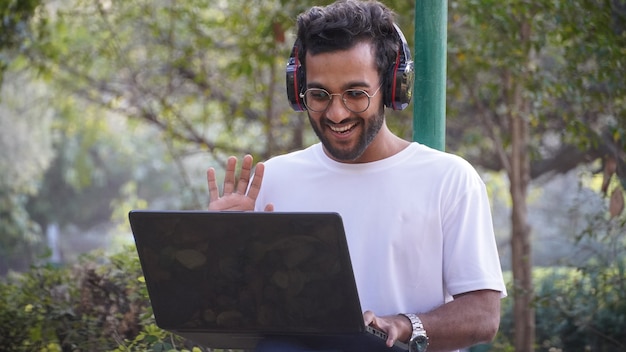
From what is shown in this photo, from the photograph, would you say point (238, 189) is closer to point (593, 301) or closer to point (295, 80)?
point (295, 80)

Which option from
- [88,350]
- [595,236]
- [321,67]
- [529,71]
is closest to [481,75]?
[529,71]

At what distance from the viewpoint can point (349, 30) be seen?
289cm

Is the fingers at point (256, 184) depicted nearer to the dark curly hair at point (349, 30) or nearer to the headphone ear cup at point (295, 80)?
the headphone ear cup at point (295, 80)

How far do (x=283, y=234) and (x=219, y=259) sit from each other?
0.59 ft

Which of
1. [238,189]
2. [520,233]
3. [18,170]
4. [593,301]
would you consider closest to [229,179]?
[238,189]

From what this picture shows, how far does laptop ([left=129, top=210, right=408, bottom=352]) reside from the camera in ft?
7.50

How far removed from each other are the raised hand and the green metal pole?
2.80 feet

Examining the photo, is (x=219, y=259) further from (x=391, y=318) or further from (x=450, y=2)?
(x=450, y=2)

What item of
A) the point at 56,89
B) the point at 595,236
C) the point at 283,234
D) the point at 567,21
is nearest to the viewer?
the point at 283,234

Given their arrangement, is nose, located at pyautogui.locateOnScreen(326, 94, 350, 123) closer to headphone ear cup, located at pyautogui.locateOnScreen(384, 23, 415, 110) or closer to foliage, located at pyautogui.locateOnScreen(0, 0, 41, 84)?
headphone ear cup, located at pyautogui.locateOnScreen(384, 23, 415, 110)

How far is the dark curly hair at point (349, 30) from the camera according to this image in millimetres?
2891

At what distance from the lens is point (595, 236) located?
6.01 metres

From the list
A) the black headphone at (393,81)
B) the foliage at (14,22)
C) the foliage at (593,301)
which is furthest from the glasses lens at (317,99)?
the foliage at (14,22)

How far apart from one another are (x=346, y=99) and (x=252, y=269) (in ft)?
2.35
